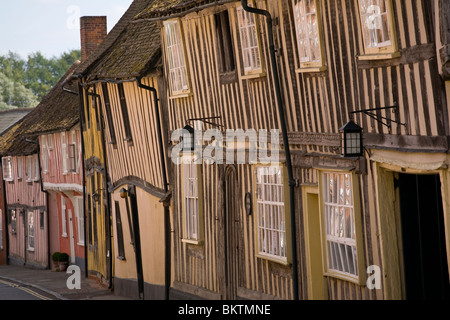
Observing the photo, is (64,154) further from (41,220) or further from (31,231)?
(31,231)

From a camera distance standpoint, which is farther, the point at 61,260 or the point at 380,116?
the point at 61,260

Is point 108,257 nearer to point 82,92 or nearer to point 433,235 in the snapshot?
point 82,92

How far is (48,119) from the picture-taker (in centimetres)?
3662

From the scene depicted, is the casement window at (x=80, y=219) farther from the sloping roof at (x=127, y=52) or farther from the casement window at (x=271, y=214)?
the casement window at (x=271, y=214)

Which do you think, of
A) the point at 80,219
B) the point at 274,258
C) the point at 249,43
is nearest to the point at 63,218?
the point at 80,219

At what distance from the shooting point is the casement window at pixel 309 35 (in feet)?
44.9

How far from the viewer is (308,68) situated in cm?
1407

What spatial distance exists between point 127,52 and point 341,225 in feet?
39.3

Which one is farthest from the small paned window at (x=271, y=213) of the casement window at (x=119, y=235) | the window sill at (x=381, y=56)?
the casement window at (x=119, y=235)

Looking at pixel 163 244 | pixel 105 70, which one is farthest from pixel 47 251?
pixel 163 244

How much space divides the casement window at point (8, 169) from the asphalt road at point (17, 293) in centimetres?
1508

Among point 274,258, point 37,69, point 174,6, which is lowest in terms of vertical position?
point 274,258
